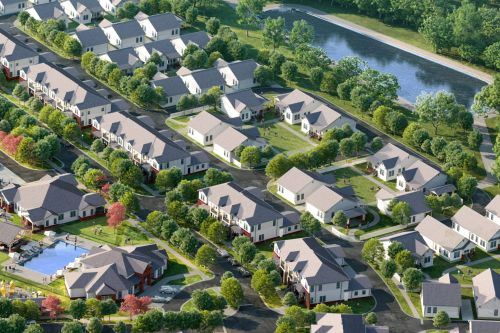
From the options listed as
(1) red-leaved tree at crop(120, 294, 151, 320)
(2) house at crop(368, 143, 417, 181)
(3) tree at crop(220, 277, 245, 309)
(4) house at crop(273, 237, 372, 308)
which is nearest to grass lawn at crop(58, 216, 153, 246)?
(1) red-leaved tree at crop(120, 294, 151, 320)

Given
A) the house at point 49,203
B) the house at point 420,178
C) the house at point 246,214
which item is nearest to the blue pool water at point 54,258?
the house at point 49,203

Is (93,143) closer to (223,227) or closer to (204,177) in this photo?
(204,177)

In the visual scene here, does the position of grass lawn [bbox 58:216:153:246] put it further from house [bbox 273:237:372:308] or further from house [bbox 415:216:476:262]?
house [bbox 415:216:476:262]

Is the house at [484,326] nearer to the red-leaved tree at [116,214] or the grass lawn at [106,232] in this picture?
the grass lawn at [106,232]

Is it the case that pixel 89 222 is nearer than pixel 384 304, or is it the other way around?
pixel 384 304

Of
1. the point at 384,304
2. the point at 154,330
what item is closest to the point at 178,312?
the point at 154,330

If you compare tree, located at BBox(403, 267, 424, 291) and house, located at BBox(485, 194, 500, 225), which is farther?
house, located at BBox(485, 194, 500, 225)

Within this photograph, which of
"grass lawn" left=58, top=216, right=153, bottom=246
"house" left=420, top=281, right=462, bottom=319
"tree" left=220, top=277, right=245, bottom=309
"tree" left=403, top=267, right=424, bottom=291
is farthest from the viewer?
"grass lawn" left=58, top=216, right=153, bottom=246
